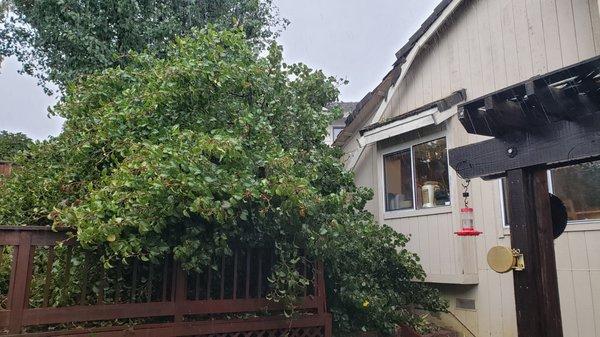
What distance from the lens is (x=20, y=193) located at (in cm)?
531

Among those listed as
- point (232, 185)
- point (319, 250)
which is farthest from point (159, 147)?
point (319, 250)

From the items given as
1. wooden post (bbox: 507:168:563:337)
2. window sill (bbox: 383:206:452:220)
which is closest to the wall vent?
window sill (bbox: 383:206:452:220)

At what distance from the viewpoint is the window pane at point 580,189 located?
564 centimetres

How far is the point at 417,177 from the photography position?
805 centimetres

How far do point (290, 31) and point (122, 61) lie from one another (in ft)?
15.1

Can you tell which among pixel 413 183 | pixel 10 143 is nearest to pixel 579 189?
pixel 413 183

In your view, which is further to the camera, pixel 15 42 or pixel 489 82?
pixel 15 42

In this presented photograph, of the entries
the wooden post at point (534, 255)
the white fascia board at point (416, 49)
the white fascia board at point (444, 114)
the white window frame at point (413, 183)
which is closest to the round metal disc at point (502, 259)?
the wooden post at point (534, 255)

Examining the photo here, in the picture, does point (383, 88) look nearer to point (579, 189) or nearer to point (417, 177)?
point (417, 177)

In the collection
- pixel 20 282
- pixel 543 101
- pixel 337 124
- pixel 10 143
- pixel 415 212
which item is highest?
pixel 337 124

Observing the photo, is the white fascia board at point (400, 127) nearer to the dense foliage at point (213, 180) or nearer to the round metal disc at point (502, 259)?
the dense foliage at point (213, 180)

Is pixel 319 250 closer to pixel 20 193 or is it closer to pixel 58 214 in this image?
pixel 58 214

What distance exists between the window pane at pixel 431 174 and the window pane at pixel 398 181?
221 mm

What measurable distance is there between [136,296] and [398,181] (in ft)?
17.1
